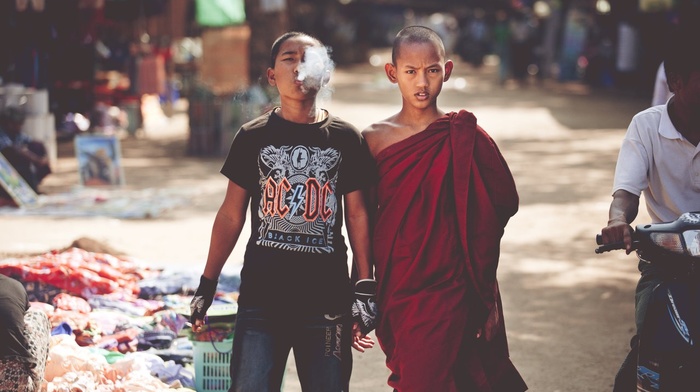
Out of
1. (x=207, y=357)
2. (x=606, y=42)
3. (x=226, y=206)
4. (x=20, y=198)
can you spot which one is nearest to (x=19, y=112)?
(x=20, y=198)

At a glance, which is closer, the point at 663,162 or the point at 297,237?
the point at 297,237

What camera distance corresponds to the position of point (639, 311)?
3.29 metres

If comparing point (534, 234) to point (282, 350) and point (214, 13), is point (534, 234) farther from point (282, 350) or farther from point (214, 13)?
point (214, 13)

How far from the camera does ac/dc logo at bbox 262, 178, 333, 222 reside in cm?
342

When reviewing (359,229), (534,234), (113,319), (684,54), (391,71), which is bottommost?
(534,234)

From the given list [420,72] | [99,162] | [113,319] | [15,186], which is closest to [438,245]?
[420,72]

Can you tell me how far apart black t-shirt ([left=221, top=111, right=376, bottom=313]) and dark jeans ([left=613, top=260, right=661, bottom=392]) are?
104 cm

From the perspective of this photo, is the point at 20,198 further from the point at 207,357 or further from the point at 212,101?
the point at 207,357

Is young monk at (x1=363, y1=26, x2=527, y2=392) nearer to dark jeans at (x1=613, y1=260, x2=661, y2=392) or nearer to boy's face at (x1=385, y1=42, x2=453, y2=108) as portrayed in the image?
boy's face at (x1=385, y1=42, x2=453, y2=108)

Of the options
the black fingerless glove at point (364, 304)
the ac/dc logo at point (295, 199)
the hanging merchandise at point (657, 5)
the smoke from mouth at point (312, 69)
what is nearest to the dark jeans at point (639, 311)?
the black fingerless glove at point (364, 304)

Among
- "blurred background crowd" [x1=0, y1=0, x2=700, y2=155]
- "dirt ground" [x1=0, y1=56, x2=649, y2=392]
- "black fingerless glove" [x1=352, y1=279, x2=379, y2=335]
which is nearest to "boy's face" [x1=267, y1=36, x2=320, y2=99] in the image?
"black fingerless glove" [x1=352, y1=279, x2=379, y2=335]

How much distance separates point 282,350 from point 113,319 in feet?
7.29

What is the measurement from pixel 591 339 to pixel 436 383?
8.28 feet

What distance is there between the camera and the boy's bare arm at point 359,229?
11.6 ft
